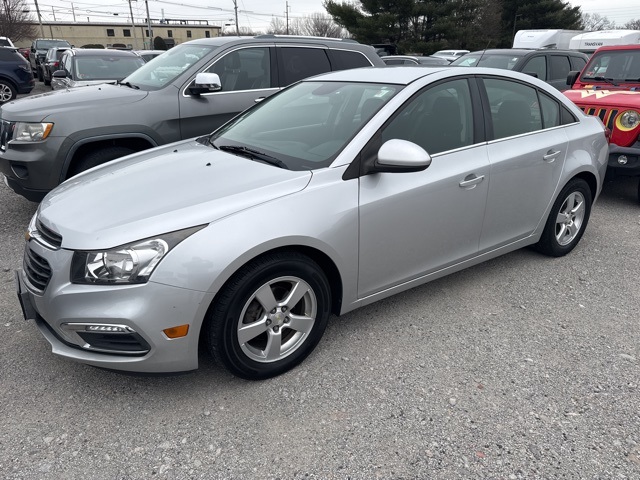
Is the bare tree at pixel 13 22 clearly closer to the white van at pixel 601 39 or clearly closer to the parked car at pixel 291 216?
the white van at pixel 601 39

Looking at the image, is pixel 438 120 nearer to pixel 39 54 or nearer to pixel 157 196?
pixel 157 196

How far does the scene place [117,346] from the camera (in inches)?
91.2

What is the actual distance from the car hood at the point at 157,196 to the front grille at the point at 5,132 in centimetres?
198

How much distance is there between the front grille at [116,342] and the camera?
2287 mm

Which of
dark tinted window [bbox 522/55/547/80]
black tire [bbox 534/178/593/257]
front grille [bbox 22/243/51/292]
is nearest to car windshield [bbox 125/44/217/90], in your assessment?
front grille [bbox 22/243/51/292]

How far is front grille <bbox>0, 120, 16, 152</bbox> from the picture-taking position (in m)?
4.57

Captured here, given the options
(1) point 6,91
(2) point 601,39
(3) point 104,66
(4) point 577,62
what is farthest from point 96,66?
(2) point 601,39

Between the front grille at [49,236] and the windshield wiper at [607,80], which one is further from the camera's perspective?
the windshield wiper at [607,80]

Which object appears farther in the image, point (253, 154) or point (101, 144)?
point (101, 144)

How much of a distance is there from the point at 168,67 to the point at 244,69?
84 centimetres

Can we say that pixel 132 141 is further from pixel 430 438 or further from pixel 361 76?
pixel 430 438

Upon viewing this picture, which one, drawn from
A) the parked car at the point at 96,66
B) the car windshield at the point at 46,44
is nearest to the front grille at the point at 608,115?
the parked car at the point at 96,66

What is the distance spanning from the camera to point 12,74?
41.2ft

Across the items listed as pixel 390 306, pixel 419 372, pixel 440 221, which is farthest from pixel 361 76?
pixel 419 372
